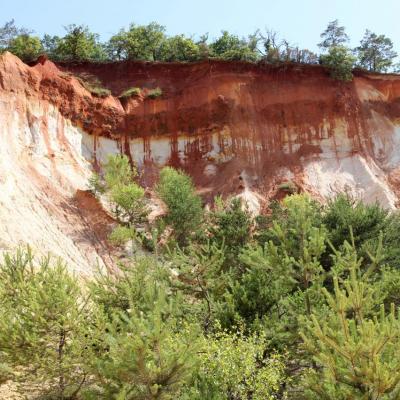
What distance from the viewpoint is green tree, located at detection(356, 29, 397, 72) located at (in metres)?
43.9

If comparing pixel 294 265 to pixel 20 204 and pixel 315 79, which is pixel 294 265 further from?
pixel 315 79

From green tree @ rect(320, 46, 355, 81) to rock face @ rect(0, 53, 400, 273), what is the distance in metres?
0.80

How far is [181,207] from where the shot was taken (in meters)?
29.3

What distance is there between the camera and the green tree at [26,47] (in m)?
38.2

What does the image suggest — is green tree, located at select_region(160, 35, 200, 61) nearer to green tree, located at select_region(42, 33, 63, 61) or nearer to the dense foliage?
green tree, located at select_region(42, 33, 63, 61)

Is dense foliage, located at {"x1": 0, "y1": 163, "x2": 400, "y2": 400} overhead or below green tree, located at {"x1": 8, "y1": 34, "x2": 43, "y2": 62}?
below

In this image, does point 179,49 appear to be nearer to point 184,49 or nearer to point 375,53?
point 184,49

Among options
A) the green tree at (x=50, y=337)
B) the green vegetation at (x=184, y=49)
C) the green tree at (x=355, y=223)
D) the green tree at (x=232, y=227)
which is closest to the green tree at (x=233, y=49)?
the green vegetation at (x=184, y=49)

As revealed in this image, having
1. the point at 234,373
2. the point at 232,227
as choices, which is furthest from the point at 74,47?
the point at 234,373

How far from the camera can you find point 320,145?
125 ft

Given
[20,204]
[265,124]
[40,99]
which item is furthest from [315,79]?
[20,204]

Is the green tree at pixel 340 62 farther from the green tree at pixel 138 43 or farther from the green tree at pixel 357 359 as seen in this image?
the green tree at pixel 357 359

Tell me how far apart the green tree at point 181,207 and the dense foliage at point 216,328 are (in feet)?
35.8

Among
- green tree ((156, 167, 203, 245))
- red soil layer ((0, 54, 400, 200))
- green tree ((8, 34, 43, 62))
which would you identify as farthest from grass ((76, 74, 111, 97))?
green tree ((156, 167, 203, 245))
